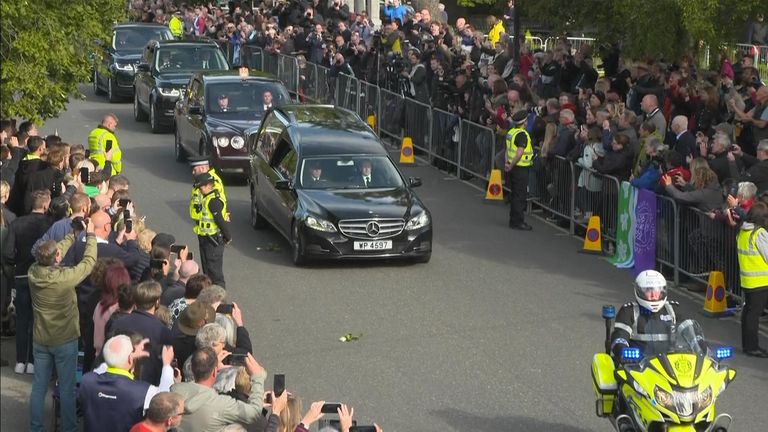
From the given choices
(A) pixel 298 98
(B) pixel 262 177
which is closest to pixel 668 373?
(B) pixel 262 177

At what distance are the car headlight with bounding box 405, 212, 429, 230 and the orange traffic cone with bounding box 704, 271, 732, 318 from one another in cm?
391

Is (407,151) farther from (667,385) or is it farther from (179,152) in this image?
(667,385)

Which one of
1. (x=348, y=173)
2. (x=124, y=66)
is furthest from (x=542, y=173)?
(x=124, y=66)

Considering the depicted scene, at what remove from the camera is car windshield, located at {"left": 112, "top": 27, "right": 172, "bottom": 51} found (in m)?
35.2

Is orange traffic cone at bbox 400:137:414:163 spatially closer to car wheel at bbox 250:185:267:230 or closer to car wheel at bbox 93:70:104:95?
car wheel at bbox 250:185:267:230

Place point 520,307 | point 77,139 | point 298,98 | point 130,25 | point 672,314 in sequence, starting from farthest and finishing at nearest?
point 130,25 → point 298,98 → point 77,139 → point 520,307 → point 672,314

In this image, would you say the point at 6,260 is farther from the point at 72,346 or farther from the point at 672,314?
the point at 672,314

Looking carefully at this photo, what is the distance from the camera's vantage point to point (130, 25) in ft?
119

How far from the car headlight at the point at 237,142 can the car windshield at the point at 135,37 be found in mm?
12421

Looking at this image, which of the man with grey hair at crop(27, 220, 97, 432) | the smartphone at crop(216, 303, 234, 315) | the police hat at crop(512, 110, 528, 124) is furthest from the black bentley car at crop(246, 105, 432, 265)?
the smartphone at crop(216, 303, 234, 315)

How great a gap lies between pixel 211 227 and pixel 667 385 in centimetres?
731

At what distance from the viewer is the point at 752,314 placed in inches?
557

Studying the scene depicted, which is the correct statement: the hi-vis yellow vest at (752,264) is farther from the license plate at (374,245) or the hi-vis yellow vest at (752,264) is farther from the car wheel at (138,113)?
the car wheel at (138,113)

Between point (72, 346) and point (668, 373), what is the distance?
497 centimetres
